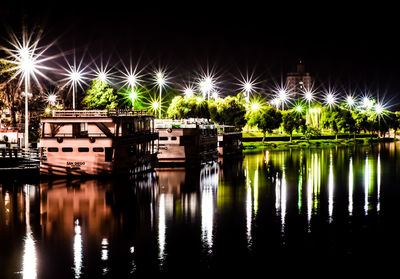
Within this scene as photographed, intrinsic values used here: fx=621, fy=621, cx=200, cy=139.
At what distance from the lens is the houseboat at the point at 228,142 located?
4097 inches

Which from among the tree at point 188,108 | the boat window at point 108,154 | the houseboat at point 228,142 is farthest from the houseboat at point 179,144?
the tree at point 188,108

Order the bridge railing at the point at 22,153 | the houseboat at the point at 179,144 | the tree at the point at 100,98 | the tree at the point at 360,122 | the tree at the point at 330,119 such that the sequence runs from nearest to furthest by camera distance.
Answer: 1. the bridge railing at the point at 22,153
2. the houseboat at the point at 179,144
3. the tree at the point at 100,98
4. the tree at the point at 330,119
5. the tree at the point at 360,122

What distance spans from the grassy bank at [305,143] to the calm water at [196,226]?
2440 inches

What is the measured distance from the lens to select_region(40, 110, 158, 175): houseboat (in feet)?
202

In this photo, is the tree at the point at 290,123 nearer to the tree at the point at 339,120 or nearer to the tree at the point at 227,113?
the tree at the point at 339,120

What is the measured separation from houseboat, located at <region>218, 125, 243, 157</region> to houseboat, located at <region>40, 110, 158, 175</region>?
121ft

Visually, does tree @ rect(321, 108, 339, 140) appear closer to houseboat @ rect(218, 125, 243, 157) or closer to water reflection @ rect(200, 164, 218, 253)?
houseboat @ rect(218, 125, 243, 157)

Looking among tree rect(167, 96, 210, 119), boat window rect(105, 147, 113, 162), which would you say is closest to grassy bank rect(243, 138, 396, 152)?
tree rect(167, 96, 210, 119)

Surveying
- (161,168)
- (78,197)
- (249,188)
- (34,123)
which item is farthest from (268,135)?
(78,197)

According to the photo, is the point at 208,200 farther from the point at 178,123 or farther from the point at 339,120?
the point at 339,120

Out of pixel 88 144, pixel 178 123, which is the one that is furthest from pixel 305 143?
pixel 88 144

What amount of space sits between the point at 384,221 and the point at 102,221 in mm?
20291

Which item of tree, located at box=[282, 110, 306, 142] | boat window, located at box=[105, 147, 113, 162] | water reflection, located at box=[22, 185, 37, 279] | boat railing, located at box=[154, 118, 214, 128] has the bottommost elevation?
water reflection, located at box=[22, 185, 37, 279]

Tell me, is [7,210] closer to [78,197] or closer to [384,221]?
[78,197]
